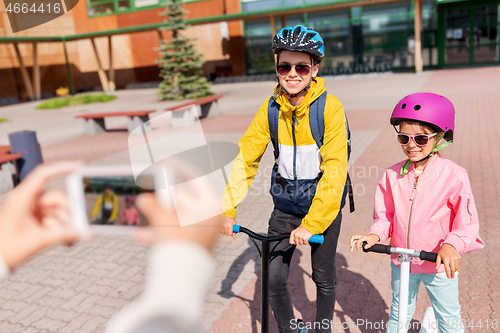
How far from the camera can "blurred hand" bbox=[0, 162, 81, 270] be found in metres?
1.26

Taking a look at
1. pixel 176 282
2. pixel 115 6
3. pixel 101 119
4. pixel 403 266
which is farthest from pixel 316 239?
pixel 115 6

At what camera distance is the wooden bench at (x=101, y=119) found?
12541 millimetres

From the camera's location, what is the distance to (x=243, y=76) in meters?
28.8

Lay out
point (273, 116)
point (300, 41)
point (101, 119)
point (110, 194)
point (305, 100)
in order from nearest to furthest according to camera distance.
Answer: point (110, 194)
point (300, 41)
point (305, 100)
point (273, 116)
point (101, 119)

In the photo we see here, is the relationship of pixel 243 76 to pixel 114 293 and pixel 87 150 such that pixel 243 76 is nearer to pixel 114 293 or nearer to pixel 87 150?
pixel 87 150

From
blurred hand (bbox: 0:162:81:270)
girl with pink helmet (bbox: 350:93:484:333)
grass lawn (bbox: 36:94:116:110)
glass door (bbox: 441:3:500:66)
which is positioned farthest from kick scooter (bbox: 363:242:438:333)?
glass door (bbox: 441:3:500:66)

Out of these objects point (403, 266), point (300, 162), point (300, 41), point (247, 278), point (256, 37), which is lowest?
point (247, 278)

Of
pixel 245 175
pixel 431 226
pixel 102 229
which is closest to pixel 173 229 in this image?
pixel 102 229

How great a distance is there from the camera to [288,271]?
250 cm

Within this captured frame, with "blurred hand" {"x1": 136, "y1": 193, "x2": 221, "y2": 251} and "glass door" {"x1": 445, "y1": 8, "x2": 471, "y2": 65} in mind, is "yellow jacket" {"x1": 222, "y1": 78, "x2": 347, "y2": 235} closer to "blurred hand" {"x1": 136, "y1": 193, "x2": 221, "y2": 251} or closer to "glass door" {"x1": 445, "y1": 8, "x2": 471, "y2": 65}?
"blurred hand" {"x1": 136, "y1": 193, "x2": 221, "y2": 251}

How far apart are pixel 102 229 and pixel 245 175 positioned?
107cm

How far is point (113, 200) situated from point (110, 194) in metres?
0.02

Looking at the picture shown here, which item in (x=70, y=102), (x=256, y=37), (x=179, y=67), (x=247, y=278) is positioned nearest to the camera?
A: (x=247, y=278)

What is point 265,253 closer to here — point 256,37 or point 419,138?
point 419,138
